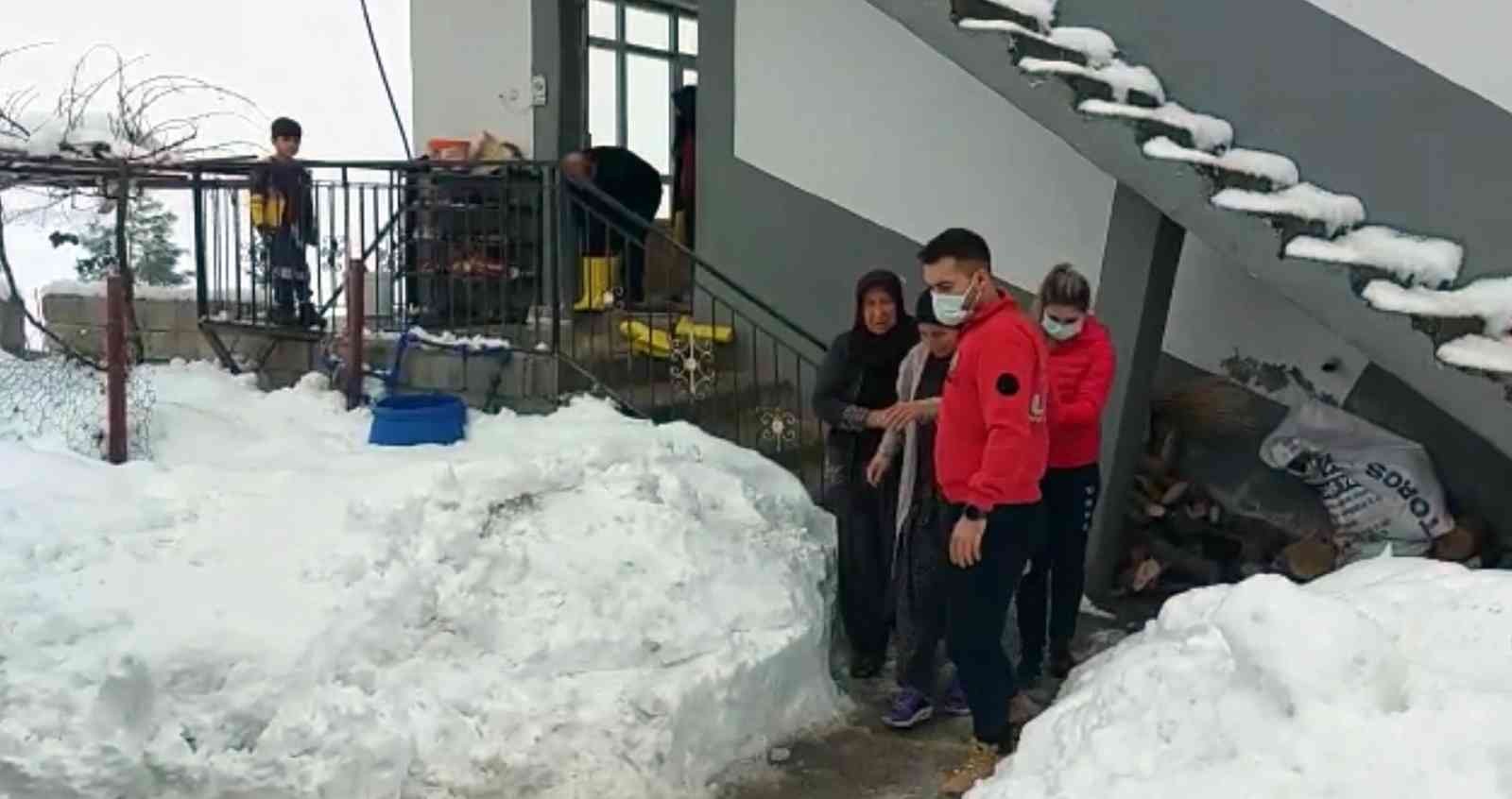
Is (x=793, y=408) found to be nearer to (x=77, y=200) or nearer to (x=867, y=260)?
(x=867, y=260)

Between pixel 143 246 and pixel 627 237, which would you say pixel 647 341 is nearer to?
pixel 627 237

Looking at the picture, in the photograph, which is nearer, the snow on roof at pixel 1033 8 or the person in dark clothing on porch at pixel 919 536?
the person in dark clothing on porch at pixel 919 536

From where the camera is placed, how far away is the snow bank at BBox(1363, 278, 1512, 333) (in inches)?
172

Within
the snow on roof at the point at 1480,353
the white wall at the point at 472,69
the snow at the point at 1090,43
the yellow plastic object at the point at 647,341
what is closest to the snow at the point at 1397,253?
the snow on roof at the point at 1480,353

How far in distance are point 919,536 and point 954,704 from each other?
0.68 metres

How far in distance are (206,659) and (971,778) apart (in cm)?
228

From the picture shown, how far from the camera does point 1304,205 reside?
4.64 meters

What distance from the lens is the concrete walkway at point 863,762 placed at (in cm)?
419

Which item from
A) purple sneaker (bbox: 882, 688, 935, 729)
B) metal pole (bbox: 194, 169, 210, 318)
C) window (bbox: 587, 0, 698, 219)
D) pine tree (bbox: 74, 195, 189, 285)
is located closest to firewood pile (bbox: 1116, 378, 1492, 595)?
purple sneaker (bbox: 882, 688, 935, 729)

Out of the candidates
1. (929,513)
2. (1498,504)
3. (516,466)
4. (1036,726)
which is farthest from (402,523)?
(1498,504)

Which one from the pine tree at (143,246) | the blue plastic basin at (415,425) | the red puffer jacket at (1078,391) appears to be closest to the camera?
the red puffer jacket at (1078,391)

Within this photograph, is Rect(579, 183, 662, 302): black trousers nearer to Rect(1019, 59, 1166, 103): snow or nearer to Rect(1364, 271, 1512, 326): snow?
Rect(1019, 59, 1166, 103): snow

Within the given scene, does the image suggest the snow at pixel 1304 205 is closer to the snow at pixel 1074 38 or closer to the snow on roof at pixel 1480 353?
the snow on roof at pixel 1480 353

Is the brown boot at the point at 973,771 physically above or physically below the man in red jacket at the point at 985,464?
below
